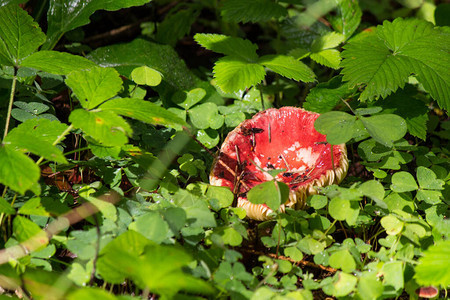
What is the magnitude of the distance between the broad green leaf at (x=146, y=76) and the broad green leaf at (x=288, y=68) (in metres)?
0.58

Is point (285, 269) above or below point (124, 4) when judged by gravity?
below

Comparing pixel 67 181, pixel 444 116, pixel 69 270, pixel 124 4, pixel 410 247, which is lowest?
pixel 444 116

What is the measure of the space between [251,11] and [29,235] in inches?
72.7

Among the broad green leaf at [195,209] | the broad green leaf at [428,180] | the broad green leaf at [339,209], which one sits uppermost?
the broad green leaf at [195,209]

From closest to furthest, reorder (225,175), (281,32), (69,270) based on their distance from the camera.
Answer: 1. (69,270)
2. (225,175)
3. (281,32)

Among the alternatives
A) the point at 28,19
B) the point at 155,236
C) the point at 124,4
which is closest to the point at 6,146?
the point at 155,236

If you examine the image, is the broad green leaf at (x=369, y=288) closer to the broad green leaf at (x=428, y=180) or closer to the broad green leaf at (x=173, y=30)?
the broad green leaf at (x=428, y=180)

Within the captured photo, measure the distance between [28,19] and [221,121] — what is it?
1024mm

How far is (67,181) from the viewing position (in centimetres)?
222

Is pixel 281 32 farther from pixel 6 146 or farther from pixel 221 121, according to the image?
pixel 6 146

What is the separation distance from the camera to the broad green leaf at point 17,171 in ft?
4.37

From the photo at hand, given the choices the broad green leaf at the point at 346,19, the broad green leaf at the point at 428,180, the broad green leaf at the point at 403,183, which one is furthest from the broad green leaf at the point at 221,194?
the broad green leaf at the point at 346,19

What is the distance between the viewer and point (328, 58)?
2.46 meters

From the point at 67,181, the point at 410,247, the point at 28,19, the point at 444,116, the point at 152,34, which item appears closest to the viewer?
the point at 410,247
